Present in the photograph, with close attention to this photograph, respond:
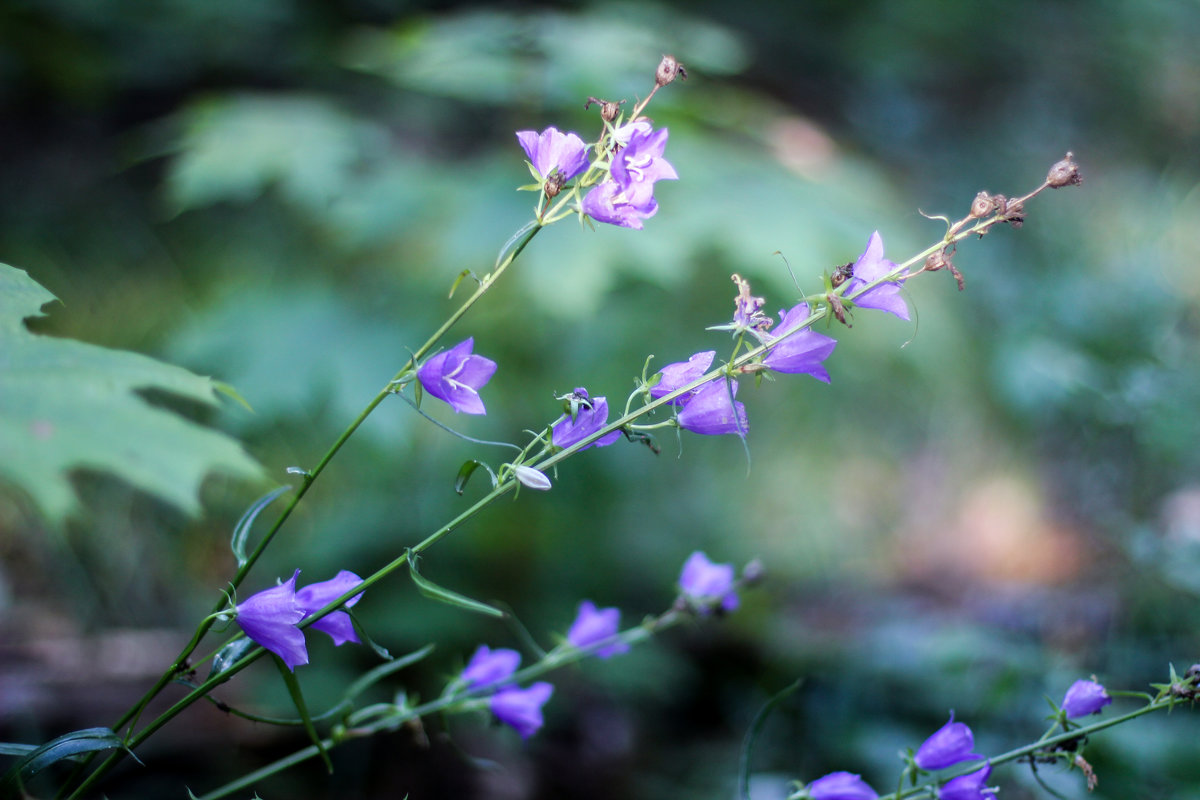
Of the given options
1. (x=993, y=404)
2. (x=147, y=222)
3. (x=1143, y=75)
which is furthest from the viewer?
(x=1143, y=75)

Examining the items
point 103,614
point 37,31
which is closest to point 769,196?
point 103,614

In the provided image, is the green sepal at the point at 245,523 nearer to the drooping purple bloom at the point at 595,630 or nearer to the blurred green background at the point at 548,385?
the blurred green background at the point at 548,385

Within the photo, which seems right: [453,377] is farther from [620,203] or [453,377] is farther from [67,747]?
[67,747]

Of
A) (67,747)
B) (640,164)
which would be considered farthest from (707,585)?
(67,747)

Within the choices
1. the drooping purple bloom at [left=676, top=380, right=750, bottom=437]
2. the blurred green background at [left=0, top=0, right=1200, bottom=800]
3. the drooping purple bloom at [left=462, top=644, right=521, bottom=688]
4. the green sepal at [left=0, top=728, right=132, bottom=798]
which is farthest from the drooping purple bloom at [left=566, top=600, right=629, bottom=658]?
the green sepal at [left=0, top=728, right=132, bottom=798]

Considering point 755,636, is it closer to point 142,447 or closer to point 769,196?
point 769,196

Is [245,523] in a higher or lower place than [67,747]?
higher

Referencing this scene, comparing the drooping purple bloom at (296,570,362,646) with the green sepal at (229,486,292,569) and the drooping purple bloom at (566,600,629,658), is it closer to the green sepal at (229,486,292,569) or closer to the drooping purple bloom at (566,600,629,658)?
the green sepal at (229,486,292,569)
